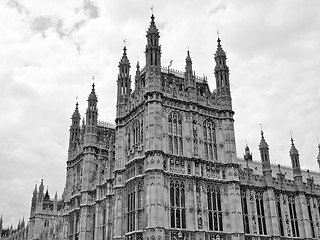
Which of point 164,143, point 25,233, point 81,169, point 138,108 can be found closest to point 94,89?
point 81,169

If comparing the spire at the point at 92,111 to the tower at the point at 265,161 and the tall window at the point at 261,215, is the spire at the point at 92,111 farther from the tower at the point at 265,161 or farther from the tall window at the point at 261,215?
the tall window at the point at 261,215

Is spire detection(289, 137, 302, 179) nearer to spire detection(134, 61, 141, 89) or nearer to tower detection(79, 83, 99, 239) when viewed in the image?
spire detection(134, 61, 141, 89)

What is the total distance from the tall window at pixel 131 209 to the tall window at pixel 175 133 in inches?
279

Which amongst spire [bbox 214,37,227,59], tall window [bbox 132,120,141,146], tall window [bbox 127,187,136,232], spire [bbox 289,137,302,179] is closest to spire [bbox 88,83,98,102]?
tall window [bbox 132,120,141,146]

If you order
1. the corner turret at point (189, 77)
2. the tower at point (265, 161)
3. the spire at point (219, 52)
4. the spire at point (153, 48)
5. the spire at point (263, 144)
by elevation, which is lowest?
the tower at point (265, 161)

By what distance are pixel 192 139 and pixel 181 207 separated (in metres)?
8.83

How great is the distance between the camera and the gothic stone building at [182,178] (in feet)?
166

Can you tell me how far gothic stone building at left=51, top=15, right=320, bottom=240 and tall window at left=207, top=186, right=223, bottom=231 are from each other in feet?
0.40

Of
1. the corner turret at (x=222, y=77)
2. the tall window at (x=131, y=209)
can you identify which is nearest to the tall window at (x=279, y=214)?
the corner turret at (x=222, y=77)

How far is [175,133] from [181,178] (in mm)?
5790

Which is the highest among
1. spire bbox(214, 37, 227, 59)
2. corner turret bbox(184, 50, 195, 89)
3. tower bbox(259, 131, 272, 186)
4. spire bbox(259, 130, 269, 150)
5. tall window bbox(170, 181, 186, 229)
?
spire bbox(214, 37, 227, 59)

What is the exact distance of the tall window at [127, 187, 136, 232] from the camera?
5247cm

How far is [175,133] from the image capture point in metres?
54.3

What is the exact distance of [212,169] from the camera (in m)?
54.9
